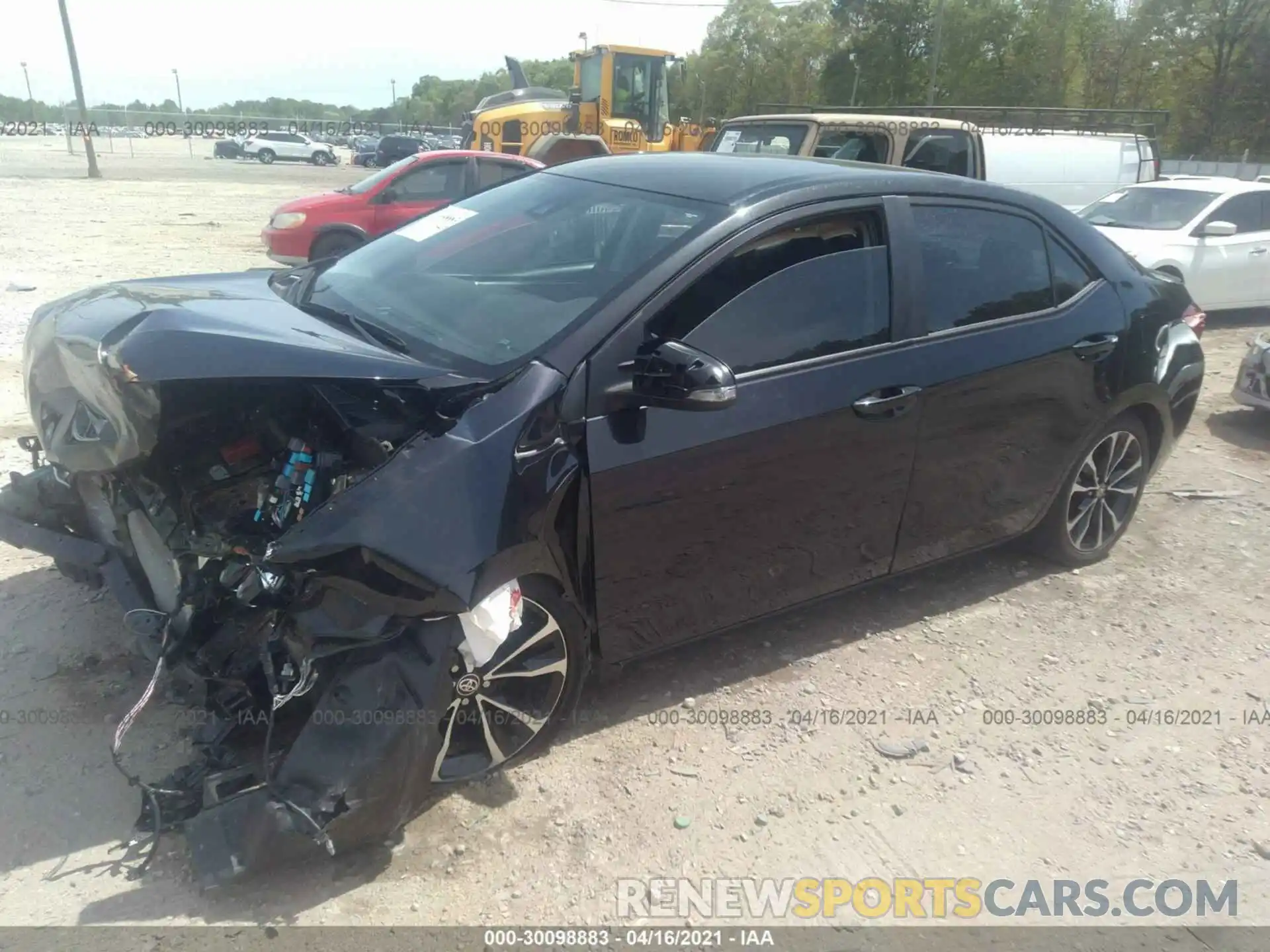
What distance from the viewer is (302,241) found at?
10.7 meters

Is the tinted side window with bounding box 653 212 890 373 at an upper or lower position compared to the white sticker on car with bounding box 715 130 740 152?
lower

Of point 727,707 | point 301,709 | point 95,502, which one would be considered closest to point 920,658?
point 727,707

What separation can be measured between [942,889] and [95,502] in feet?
9.49

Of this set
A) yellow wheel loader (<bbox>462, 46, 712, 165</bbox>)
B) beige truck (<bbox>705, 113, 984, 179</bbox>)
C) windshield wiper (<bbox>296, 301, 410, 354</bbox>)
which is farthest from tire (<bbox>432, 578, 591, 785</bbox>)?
yellow wheel loader (<bbox>462, 46, 712, 165</bbox>)

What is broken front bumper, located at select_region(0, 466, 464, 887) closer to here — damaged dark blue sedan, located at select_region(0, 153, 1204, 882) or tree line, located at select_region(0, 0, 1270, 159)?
damaged dark blue sedan, located at select_region(0, 153, 1204, 882)

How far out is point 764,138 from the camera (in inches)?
445

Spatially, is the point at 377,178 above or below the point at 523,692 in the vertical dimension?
above

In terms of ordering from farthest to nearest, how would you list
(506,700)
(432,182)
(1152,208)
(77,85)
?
(77,85), (432,182), (1152,208), (506,700)

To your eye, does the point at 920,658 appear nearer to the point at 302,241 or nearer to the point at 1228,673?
the point at 1228,673

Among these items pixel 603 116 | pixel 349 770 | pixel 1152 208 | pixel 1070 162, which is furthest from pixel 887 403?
pixel 603 116

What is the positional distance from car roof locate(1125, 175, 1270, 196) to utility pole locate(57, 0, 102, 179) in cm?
2622

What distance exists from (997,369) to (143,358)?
294cm

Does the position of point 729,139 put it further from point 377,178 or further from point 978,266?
point 978,266

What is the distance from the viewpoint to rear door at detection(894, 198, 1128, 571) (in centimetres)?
355
